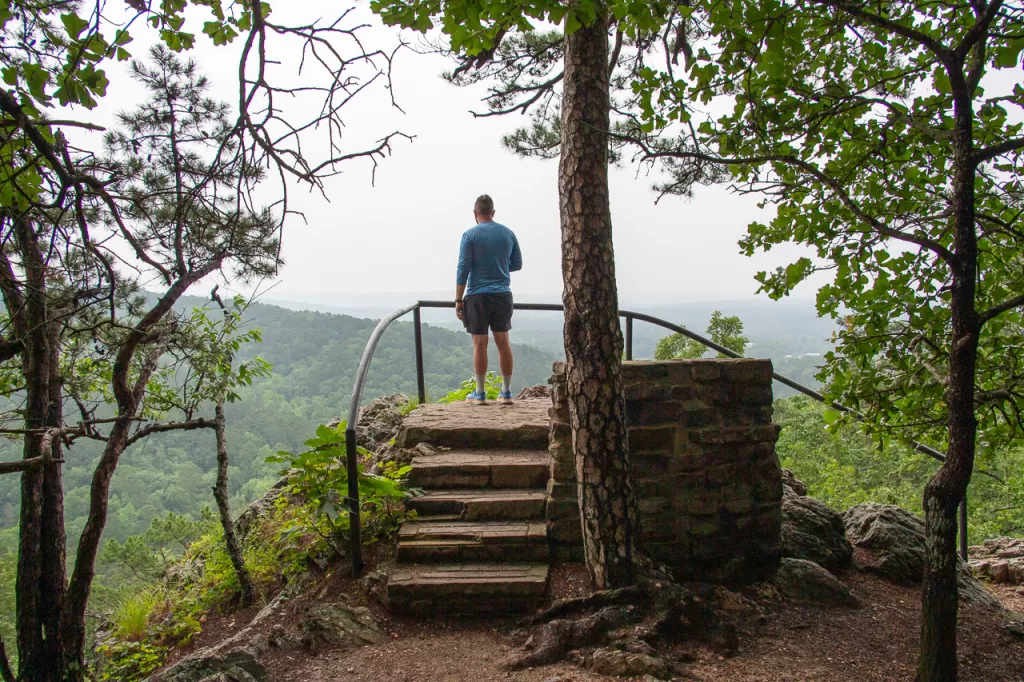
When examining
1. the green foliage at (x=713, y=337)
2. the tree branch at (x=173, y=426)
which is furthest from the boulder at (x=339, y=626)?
the green foliage at (x=713, y=337)

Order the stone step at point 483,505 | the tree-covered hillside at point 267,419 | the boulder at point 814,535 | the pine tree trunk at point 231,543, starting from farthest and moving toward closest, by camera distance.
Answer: the tree-covered hillside at point 267,419 < the pine tree trunk at point 231,543 < the boulder at point 814,535 < the stone step at point 483,505

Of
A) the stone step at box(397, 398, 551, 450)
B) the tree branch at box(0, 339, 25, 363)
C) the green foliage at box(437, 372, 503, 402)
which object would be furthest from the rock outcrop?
the tree branch at box(0, 339, 25, 363)

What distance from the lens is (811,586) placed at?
386 cm

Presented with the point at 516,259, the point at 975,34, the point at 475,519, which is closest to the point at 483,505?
the point at 475,519

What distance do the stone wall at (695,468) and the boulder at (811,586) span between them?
0.12 meters

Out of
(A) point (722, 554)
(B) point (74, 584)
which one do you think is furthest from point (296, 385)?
(A) point (722, 554)

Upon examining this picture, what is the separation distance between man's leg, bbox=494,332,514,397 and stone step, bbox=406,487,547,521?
1.38 metres

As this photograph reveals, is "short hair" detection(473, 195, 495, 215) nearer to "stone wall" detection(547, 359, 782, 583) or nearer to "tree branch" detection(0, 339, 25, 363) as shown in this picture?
"stone wall" detection(547, 359, 782, 583)

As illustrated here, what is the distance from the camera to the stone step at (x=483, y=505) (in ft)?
13.4

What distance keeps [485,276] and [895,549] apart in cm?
341

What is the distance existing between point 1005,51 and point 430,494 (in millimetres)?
3757

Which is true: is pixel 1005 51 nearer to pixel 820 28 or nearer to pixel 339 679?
pixel 820 28

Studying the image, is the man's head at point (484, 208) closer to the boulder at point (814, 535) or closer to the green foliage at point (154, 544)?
the boulder at point (814, 535)

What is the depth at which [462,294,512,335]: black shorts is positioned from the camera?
511 centimetres
